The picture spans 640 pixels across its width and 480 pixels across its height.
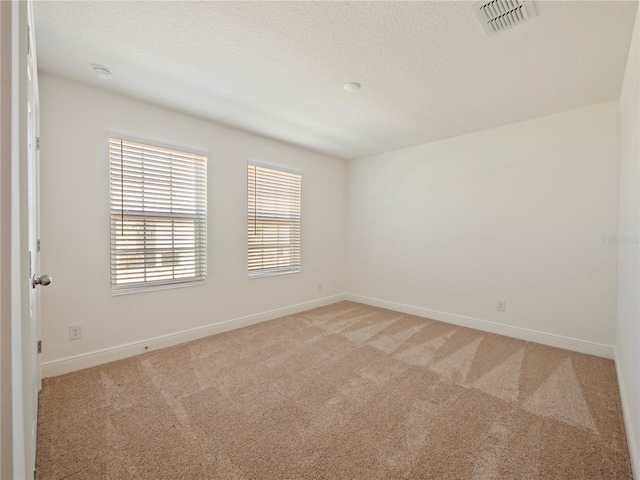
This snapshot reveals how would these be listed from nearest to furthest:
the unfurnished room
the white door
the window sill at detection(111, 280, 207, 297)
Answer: the white door, the unfurnished room, the window sill at detection(111, 280, 207, 297)

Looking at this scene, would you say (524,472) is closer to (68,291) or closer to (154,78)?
(68,291)

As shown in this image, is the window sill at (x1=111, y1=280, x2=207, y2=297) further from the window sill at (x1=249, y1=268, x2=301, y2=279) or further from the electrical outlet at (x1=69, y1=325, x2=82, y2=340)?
the window sill at (x1=249, y1=268, x2=301, y2=279)

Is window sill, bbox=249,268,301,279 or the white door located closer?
the white door

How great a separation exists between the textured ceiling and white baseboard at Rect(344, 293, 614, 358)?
2391 millimetres

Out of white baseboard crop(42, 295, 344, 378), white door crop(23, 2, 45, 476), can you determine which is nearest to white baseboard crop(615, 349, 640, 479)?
white door crop(23, 2, 45, 476)

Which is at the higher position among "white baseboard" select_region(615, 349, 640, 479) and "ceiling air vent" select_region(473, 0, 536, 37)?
"ceiling air vent" select_region(473, 0, 536, 37)

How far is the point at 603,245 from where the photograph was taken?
2.84 m

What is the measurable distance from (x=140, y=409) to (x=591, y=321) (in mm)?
4087

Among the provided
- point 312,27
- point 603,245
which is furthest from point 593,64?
point 312,27

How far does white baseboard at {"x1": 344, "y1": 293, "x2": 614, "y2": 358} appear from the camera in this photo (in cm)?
289

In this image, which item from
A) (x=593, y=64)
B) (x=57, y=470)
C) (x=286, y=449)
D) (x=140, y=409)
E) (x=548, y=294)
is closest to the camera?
(x=57, y=470)

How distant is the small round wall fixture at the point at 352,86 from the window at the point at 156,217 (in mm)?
1779

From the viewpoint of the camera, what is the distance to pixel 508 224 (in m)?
3.41

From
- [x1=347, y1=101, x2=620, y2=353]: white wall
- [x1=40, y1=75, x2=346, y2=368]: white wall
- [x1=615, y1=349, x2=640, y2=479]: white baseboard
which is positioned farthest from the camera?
[x1=347, y1=101, x2=620, y2=353]: white wall
